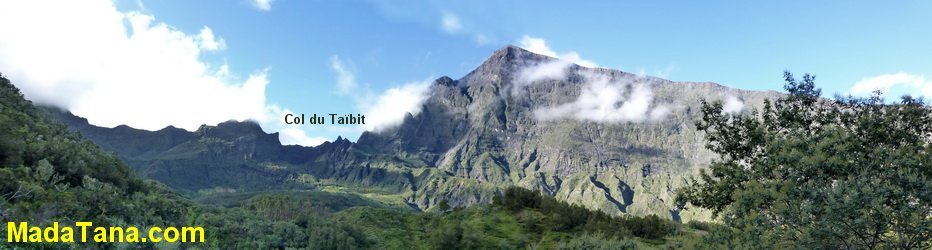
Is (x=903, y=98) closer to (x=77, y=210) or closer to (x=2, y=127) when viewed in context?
(x=77, y=210)

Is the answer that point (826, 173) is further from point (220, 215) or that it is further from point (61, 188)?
point (220, 215)

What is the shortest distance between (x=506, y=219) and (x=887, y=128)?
107m

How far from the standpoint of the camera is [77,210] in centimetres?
3875

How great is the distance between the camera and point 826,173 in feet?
105

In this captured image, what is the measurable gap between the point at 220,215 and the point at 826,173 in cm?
8662

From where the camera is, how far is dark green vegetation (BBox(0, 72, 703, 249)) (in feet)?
129

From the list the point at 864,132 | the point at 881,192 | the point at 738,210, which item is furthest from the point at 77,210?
the point at 864,132

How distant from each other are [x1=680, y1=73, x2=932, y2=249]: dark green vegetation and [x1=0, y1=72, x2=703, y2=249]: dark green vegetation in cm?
2887


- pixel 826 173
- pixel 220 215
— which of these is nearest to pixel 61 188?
pixel 220 215

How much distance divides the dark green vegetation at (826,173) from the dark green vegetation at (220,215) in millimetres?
28873

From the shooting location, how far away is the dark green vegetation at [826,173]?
27.0 meters

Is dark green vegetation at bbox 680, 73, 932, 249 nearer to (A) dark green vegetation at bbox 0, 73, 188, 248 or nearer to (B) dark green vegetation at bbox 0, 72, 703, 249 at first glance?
(B) dark green vegetation at bbox 0, 72, 703, 249

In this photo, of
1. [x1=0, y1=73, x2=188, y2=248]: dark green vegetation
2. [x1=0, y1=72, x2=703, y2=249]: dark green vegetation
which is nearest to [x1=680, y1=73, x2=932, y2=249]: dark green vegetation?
[x1=0, y1=72, x2=703, y2=249]: dark green vegetation

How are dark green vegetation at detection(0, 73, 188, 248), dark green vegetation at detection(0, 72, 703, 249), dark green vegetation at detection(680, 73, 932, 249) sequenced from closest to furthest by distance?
1. dark green vegetation at detection(680, 73, 932, 249)
2. dark green vegetation at detection(0, 73, 188, 248)
3. dark green vegetation at detection(0, 72, 703, 249)
